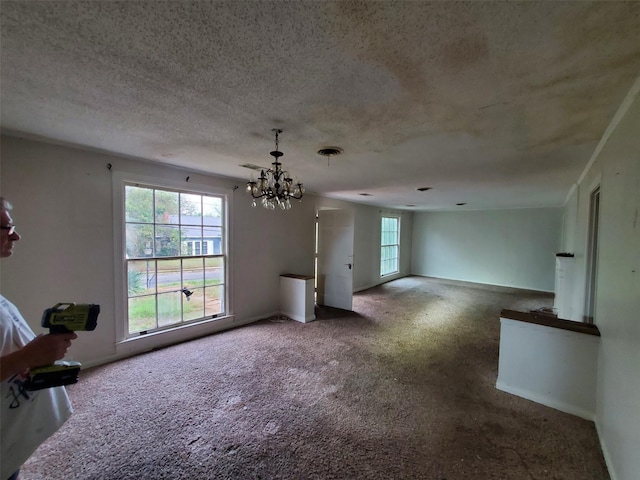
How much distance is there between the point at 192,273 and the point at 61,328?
8.73ft

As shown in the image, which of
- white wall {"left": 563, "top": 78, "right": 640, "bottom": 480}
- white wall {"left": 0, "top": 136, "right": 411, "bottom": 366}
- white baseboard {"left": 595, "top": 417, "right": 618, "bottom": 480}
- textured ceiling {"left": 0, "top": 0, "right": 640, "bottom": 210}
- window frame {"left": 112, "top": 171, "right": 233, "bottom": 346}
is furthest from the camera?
window frame {"left": 112, "top": 171, "right": 233, "bottom": 346}

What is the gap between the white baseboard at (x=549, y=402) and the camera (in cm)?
200

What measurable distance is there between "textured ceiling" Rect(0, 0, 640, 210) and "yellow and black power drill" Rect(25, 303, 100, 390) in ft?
3.47

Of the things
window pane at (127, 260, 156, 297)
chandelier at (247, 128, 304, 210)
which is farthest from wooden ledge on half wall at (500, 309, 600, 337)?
window pane at (127, 260, 156, 297)

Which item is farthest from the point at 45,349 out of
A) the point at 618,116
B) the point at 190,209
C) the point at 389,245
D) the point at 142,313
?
the point at 389,245

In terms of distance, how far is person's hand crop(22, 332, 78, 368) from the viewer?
83cm

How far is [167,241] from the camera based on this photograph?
10.4 ft

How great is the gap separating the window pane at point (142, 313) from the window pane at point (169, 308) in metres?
0.07

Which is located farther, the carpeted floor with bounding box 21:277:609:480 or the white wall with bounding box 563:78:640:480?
the carpeted floor with bounding box 21:277:609:480

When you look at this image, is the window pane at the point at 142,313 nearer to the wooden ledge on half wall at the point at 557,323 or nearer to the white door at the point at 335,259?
the white door at the point at 335,259

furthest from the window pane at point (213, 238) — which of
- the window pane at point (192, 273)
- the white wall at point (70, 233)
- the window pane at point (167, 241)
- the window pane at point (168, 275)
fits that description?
the white wall at point (70, 233)

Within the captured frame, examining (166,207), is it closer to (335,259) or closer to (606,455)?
(335,259)

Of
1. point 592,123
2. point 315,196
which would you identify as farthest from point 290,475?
point 315,196

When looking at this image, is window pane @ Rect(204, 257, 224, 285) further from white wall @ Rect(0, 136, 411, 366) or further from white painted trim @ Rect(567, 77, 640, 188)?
white painted trim @ Rect(567, 77, 640, 188)
